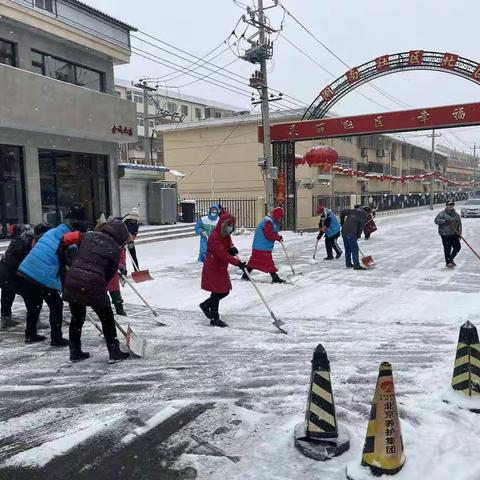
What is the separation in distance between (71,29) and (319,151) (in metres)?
10.1

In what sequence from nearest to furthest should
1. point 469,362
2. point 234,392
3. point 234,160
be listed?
point 469,362
point 234,392
point 234,160

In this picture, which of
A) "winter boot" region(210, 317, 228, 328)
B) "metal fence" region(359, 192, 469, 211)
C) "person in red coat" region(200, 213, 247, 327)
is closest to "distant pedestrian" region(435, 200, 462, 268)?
"person in red coat" region(200, 213, 247, 327)

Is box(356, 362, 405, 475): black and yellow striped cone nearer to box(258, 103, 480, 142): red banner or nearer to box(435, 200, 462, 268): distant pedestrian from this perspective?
box(435, 200, 462, 268): distant pedestrian

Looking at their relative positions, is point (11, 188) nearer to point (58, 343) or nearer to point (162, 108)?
point (58, 343)

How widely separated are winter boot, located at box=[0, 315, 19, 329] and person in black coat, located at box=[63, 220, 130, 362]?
94.0 inches

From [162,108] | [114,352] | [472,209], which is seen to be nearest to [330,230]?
[114,352]

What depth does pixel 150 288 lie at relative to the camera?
955 centimetres

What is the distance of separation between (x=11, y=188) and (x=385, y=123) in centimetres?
1342

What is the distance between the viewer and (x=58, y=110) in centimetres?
1500

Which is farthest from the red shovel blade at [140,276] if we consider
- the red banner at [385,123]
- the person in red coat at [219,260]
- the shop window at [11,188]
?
the red banner at [385,123]

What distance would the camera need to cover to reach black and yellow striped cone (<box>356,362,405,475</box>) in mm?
2990

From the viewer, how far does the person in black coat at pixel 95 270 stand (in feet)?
15.7

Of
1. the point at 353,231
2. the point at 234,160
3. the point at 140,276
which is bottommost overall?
the point at 140,276

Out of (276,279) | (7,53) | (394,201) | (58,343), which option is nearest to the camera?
(58,343)
